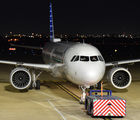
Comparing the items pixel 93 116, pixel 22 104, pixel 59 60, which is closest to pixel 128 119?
pixel 93 116

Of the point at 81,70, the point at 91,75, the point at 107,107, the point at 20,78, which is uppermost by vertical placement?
the point at 81,70

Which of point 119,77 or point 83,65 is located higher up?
point 83,65

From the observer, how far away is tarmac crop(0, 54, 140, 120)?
50.6ft

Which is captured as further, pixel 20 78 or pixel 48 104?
pixel 20 78

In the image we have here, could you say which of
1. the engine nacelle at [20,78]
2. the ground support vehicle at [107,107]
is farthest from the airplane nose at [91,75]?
the engine nacelle at [20,78]

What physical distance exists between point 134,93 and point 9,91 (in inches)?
389

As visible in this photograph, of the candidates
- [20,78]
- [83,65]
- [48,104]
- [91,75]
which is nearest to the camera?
[91,75]

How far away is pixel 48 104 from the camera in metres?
18.4

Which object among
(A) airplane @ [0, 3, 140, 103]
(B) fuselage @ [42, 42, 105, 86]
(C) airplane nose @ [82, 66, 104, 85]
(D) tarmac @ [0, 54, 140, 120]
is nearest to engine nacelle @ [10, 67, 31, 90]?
(A) airplane @ [0, 3, 140, 103]

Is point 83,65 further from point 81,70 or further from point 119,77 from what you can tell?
point 119,77

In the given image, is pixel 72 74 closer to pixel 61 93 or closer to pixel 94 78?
pixel 94 78

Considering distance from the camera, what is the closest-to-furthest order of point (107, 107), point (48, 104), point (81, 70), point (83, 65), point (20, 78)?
1. point (107, 107)
2. point (81, 70)
3. point (83, 65)
4. point (48, 104)
5. point (20, 78)

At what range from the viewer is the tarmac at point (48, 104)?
50.6 feet

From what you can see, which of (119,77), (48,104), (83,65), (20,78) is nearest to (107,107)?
(83,65)
